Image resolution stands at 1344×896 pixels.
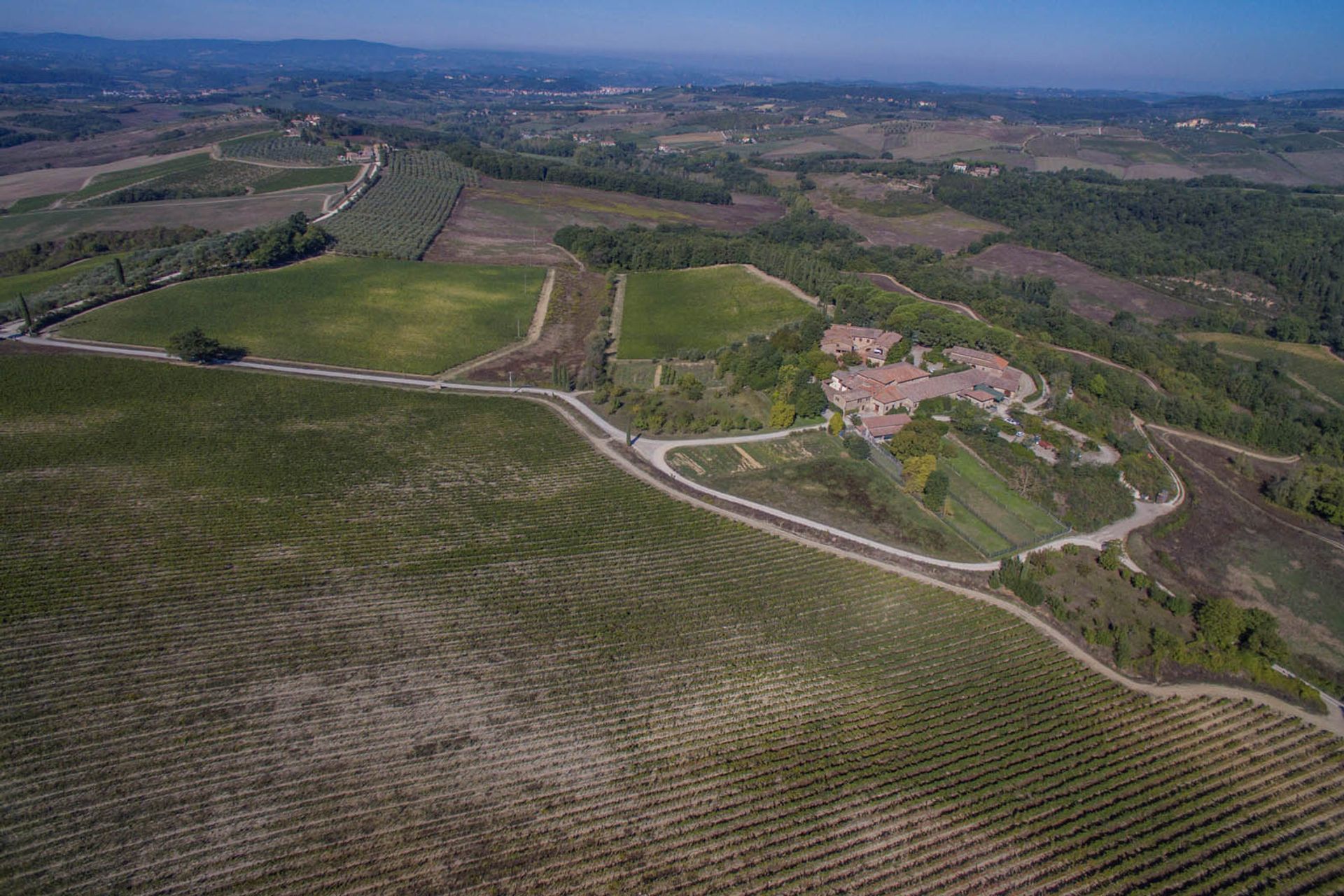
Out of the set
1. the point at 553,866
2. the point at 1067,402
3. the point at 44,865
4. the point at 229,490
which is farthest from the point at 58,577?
the point at 1067,402

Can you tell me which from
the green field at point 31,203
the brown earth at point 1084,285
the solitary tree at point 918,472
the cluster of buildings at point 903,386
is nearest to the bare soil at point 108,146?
the green field at point 31,203

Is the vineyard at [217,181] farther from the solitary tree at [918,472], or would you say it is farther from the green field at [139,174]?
the solitary tree at [918,472]

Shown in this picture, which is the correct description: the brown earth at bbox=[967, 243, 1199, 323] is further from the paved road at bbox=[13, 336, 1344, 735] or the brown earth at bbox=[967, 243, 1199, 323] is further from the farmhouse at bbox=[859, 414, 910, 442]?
the paved road at bbox=[13, 336, 1344, 735]

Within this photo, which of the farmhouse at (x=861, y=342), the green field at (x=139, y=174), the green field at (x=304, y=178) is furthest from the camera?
the green field at (x=304, y=178)

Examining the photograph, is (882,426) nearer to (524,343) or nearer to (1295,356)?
(524,343)

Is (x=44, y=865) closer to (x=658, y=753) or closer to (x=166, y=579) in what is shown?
(x=166, y=579)
